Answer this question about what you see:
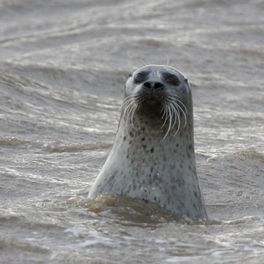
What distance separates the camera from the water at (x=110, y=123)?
4.74 meters

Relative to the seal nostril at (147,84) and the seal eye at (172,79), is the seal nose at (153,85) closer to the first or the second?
the seal nostril at (147,84)

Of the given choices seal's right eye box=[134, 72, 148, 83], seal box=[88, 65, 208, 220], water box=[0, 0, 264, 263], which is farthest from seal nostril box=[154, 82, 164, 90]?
water box=[0, 0, 264, 263]

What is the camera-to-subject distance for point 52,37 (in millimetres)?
14219

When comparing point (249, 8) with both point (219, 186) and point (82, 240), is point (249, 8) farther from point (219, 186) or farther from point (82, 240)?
point (82, 240)

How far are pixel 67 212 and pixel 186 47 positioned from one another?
A: 30.4 ft

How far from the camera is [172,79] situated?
5797 millimetres

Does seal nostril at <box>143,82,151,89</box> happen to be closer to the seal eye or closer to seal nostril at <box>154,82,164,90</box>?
seal nostril at <box>154,82,164,90</box>

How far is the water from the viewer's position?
4742 mm

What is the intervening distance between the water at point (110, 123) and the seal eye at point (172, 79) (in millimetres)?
1180

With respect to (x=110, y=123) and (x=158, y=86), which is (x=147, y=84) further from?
(x=110, y=123)

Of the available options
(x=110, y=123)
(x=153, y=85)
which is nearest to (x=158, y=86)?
(x=153, y=85)

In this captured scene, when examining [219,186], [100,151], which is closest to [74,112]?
[100,151]

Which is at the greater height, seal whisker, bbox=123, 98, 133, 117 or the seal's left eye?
the seal's left eye

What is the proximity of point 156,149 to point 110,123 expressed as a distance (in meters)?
4.03
